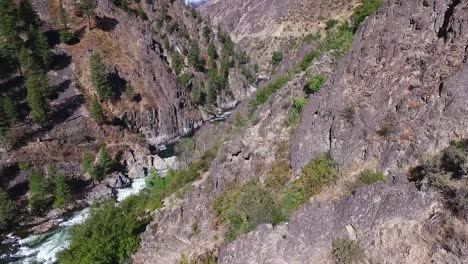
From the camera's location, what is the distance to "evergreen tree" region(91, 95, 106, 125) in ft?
244

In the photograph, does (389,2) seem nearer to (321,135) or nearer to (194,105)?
(321,135)

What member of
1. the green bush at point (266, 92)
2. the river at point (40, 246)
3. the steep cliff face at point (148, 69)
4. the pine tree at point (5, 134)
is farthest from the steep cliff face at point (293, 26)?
the river at point (40, 246)

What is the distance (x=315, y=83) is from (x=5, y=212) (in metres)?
44.7

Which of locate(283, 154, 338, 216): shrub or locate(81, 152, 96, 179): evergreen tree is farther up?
locate(283, 154, 338, 216): shrub

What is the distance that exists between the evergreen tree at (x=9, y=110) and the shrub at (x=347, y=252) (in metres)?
64.2

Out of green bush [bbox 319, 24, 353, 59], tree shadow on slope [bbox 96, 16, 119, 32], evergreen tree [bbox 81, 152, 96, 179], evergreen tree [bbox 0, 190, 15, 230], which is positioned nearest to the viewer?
green bush [bbox 319, 24, 353, 59]

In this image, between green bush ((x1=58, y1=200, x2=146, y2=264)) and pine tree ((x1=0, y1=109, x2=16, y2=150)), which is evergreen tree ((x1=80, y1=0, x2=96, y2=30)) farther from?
green bush ((x1=58, y1=200, x2=146, y2=264))

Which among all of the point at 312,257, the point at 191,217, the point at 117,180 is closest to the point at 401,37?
the point at 312,257

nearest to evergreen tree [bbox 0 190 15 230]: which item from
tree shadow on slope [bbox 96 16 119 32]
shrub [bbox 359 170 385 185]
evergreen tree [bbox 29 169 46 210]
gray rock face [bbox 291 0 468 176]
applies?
evergreen tree [bbox 29 169 46 210]

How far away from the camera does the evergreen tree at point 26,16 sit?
81.8 meters

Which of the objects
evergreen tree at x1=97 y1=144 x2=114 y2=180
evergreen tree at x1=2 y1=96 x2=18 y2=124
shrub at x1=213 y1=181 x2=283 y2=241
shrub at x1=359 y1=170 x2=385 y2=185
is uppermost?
evergreen tree at x1=2 y1=96 x2=18 y2=124

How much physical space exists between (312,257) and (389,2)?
67.9 ft

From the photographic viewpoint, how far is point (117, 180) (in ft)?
211

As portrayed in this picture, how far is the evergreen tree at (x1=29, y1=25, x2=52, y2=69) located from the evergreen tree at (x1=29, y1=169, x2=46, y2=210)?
31163 millimetres
